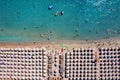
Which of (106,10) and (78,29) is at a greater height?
(106,10)

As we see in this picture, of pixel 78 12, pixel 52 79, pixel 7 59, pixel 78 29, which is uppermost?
pixel 78 12

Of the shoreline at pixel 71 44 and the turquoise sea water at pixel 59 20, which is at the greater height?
the turquoise sea water at pixel 59 20

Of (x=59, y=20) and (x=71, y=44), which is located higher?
(x=59, y=20)

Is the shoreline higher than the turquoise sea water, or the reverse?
the turquoise sea water

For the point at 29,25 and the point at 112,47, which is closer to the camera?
the point at 112,47

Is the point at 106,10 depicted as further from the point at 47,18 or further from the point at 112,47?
the point at 47,18

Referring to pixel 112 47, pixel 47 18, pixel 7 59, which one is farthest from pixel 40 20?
pixel 112 47
